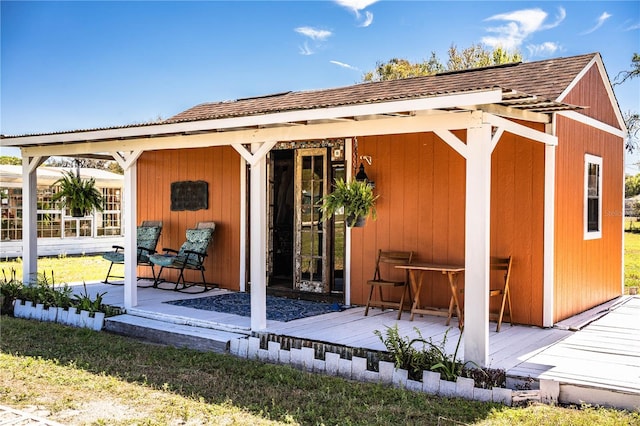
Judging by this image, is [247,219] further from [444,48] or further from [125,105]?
[125,105]

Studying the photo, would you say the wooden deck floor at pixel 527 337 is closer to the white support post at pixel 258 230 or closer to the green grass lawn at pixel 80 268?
the white support post at pixel 258 230

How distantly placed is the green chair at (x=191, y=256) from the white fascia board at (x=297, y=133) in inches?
65.2

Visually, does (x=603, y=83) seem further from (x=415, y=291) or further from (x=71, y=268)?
(x=71, y=268)

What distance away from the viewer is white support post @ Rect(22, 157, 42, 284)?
8430mm

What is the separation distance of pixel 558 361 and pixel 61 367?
4.10 m

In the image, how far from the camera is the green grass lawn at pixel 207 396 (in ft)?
13.2

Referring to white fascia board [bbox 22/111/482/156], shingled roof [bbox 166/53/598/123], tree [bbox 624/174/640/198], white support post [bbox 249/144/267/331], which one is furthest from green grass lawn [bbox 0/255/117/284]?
tree [bbox 624/174/640/198]

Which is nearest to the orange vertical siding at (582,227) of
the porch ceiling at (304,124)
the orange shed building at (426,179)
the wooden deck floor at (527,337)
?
the orange shed building at (426,179)

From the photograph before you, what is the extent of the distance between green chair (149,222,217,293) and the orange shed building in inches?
9.4

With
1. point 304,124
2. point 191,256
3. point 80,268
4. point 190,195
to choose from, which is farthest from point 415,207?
point 80,268

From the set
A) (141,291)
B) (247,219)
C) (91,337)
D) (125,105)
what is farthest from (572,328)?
(125,105)

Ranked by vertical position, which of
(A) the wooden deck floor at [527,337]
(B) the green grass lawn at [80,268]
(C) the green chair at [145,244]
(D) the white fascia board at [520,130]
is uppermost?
(D) the white fascia board at [520,130]

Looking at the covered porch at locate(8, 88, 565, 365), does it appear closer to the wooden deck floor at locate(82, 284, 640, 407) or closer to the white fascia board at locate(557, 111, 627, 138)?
the wooden deck floor at locate(82, 284, 640, 407)

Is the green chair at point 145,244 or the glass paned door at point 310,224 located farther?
the green chair at point 145,244
